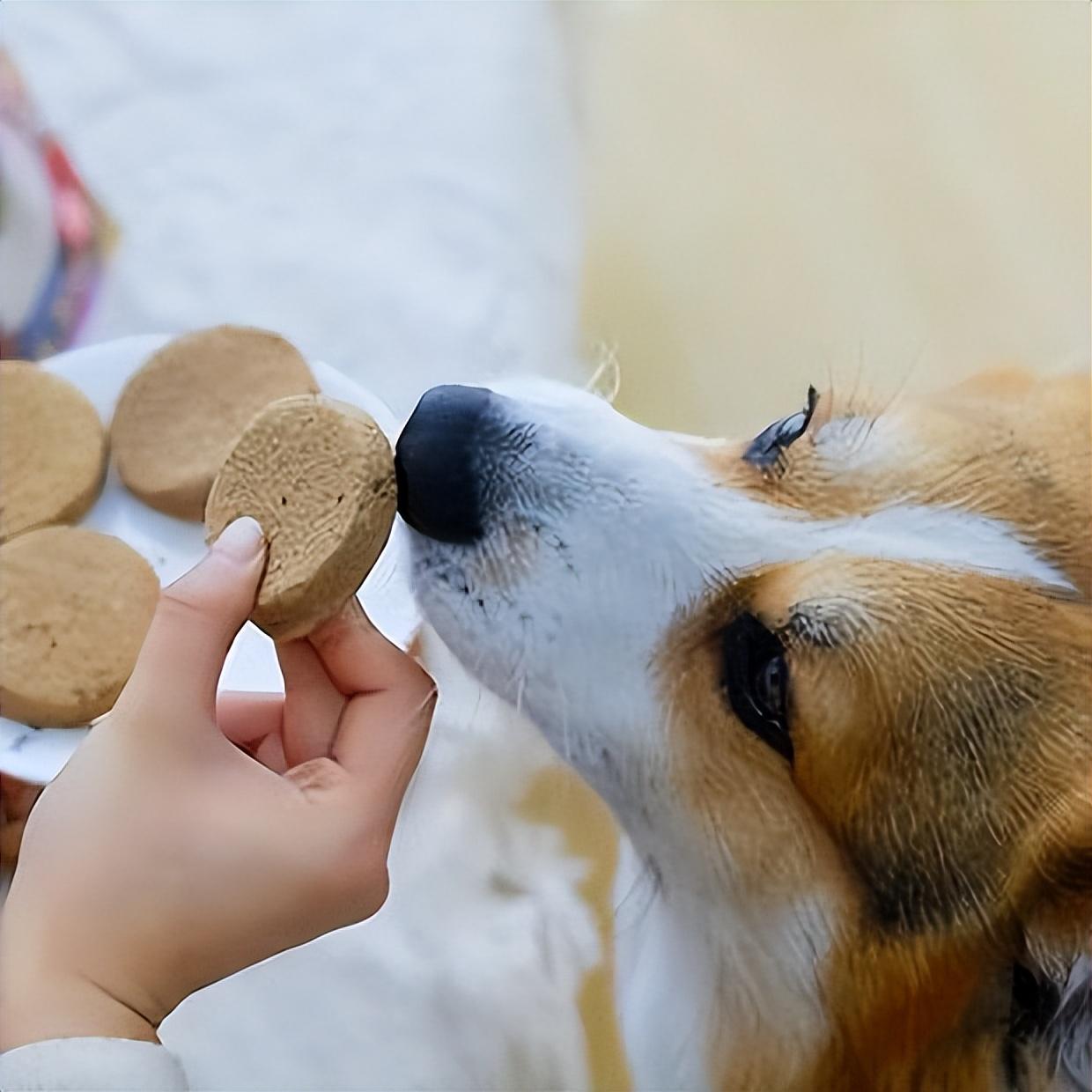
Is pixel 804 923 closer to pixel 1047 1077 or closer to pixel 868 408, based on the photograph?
pixel 1047 1077

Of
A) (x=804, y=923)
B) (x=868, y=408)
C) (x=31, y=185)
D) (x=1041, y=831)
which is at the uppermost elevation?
(x=868, y=408)

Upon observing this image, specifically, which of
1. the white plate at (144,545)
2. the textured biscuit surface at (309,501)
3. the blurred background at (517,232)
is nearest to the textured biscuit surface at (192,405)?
the white plate at (144,545)

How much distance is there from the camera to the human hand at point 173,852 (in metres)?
0.69

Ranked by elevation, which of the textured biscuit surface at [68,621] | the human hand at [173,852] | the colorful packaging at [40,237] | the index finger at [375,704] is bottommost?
the textured biscuit surface at [68,621]

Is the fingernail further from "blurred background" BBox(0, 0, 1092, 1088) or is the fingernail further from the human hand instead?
"blurred background" BBox(0, 0, 1092, 1088)

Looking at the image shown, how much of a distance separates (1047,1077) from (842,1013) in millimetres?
128

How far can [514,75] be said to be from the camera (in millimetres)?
1629

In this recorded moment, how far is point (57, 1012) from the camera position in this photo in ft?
2.19

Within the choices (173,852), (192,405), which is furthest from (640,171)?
(173,852)

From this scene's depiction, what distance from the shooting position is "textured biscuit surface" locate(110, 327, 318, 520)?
1.23 m

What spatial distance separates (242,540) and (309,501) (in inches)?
1.8

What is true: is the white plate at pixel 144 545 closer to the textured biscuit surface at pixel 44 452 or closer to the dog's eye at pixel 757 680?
the textured biscuit surface at pixel 44 452

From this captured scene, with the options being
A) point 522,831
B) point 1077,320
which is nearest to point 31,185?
point 522,831

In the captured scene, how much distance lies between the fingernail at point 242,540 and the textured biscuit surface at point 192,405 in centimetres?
44
